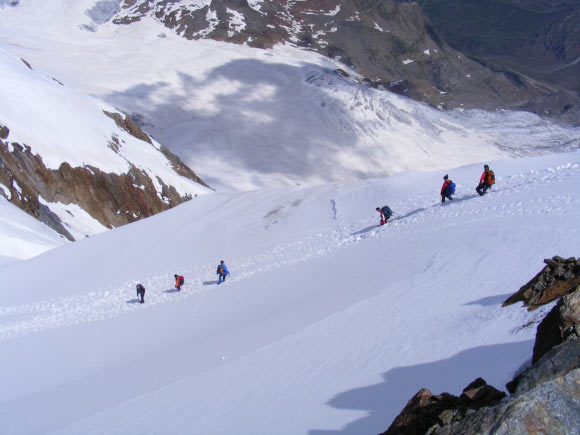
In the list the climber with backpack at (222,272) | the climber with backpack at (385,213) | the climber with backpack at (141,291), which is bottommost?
the climber with backpack at (141,291)

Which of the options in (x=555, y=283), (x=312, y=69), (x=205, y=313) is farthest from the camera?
(x=312, y=69)

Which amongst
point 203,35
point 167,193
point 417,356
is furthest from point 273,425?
point 203,35

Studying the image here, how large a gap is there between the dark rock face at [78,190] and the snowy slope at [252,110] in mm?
27665

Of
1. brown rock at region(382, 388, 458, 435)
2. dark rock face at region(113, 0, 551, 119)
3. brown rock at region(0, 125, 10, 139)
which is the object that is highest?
dark rock face at region(113, 0, 551, 119)

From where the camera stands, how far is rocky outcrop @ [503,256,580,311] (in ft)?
23.2

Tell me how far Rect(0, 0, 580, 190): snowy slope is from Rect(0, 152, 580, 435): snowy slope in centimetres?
5195

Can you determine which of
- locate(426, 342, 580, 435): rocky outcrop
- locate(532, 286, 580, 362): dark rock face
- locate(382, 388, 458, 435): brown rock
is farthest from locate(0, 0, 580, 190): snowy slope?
locate(426, 342, 580, 435): rocky outcrop

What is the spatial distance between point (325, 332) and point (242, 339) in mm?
2298

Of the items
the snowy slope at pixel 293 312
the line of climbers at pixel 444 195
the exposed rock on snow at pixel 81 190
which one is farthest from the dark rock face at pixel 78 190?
the line of climbers at pixel 444 195

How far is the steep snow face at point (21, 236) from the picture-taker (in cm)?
2775

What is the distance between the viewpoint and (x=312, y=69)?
104 metres

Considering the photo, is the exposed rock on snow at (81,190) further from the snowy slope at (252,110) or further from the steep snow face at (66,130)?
the snowy slope at (252,110)

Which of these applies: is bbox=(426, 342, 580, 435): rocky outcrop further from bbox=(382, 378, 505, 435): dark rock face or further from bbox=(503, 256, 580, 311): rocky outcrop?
bbox=(503, 256, 580, 311): rocky outcrop

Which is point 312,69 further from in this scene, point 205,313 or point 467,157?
point 205,313
